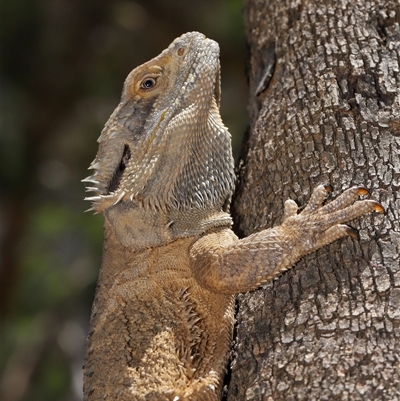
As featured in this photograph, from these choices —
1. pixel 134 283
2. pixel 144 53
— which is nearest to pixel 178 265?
pixel 134 283

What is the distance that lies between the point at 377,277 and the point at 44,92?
10.4m

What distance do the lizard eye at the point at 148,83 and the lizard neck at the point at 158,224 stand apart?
948mm

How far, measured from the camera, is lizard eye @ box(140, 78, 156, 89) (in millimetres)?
4922

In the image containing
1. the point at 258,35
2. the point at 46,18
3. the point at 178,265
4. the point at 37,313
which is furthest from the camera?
the point at 37,313

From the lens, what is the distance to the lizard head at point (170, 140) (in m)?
4.53

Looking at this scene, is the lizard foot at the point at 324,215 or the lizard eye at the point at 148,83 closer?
the lizard foot at the point at 324,215

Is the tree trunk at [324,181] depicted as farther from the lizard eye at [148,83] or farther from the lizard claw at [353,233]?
the lizard eye at [148,83]

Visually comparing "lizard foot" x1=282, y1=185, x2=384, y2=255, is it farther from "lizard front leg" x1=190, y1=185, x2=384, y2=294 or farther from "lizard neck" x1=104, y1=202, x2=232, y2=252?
"lizard neck" x1=104, y1=202, x2=232, y2=252

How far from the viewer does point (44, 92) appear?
497 inches

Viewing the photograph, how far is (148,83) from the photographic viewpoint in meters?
4.93

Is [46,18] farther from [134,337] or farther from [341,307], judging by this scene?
[341,307]

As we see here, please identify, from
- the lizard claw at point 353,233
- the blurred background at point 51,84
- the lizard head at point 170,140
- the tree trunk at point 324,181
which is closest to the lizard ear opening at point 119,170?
the lizard head at point 170,140

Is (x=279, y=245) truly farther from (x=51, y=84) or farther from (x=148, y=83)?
(x=51, y=84)

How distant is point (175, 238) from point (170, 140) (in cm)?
70
